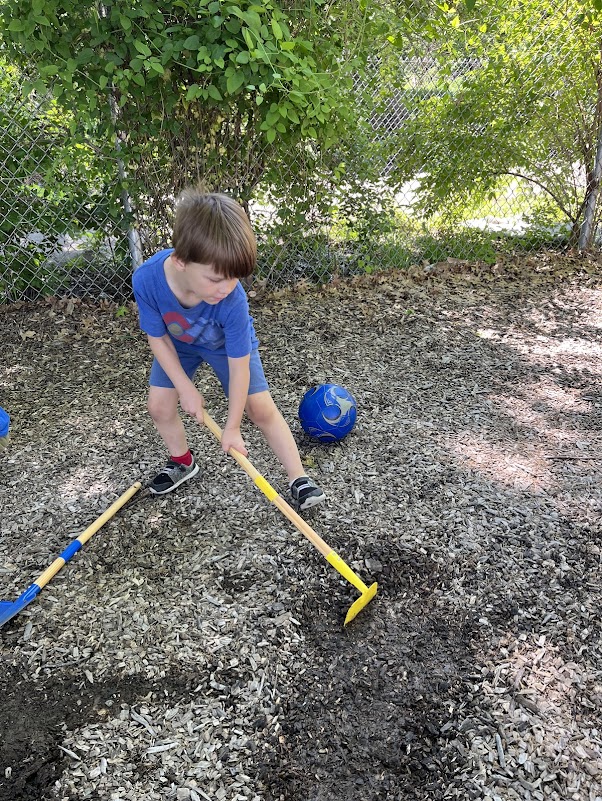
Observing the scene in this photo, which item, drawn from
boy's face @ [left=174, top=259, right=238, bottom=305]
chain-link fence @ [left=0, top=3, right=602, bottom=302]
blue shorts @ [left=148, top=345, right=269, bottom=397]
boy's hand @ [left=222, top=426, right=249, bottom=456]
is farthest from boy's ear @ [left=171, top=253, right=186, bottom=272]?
chain-link fence @ [left=0, top=3, right=602, bottom=302]

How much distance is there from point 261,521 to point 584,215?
4492 millimetres

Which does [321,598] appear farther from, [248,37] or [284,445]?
[248,37]

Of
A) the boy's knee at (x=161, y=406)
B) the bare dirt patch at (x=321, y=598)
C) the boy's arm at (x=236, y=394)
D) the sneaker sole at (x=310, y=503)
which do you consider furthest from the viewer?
the sneaker sole at (x=310, y=503)

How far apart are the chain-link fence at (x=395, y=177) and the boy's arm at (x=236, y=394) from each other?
2.37m

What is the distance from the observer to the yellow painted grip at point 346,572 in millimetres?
2287

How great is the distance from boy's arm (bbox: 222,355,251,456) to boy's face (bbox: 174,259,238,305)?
10.5 inches

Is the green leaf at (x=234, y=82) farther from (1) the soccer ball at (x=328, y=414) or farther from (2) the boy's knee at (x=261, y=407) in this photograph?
(2) the boy's knee at (x=261, y=407)

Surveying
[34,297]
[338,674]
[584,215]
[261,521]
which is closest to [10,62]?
[34,297]

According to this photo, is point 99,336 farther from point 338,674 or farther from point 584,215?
point 584,215

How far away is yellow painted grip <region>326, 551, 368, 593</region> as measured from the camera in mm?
2287

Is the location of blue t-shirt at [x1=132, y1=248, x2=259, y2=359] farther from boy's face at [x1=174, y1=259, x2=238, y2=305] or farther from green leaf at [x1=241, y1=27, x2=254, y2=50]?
green leaf at [x1=241, y1=27, x2=254, y2=50]

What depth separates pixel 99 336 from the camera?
4.37m

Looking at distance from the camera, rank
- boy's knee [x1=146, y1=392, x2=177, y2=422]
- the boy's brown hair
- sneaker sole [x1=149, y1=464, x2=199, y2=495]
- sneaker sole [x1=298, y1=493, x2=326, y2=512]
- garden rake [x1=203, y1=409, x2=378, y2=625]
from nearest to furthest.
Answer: the boy's brown hair, garden rake [x1=203, y1=409, x2=378, y2=625], boy's knee [x1=146, y1=392, x2=177, y2=422], sneaker sole [x1=298, y1=493, x2=326, y2=512], sneaker sole [x1=149, y1=464, x2=199, y2=495]

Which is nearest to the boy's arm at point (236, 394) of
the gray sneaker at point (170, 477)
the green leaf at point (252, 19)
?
the gray sneaker at point (170, 477)
